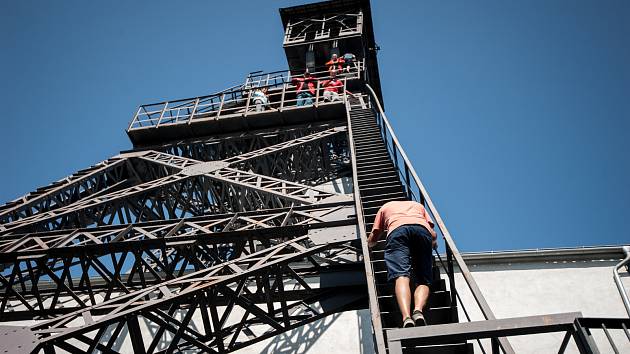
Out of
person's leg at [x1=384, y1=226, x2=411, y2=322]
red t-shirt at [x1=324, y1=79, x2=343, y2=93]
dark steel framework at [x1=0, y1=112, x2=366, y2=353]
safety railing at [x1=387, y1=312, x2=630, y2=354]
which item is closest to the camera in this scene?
safety railing at [x1=387, y1=312, x2=630, y2=354]

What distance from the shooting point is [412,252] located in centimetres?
481

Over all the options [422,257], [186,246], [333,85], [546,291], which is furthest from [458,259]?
[333,85]

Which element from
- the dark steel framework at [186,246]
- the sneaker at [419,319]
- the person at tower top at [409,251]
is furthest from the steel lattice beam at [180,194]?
the sneaker at [419,319]

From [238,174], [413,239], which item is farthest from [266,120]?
[413,239]

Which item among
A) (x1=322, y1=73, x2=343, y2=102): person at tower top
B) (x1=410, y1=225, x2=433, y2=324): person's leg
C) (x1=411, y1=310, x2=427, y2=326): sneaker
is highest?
(x1=322, y1=73, x2=343, y2=102): person at tower top

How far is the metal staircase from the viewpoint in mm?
4715

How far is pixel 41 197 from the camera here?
9.59 metres

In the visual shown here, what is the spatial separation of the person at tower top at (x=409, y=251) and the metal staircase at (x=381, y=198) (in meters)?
0.34

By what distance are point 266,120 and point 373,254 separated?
26.0 ft

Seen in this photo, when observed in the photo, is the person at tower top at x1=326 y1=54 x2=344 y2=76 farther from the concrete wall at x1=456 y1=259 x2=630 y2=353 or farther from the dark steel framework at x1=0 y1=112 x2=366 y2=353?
the concrete wall at x1=456 y1=259 x2=630 y2=353

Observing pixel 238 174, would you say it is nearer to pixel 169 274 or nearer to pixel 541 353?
pixel 169 274

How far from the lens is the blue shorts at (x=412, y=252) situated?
15.1 ft

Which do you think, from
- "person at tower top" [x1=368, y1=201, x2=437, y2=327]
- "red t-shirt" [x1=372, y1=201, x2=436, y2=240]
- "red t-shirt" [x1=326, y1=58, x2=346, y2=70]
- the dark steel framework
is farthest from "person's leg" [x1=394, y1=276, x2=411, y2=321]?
"red t-shirt" [x1=326, y1=58, x2=346, y2=70]

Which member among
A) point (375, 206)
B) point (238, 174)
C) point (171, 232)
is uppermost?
point (238, 174)
